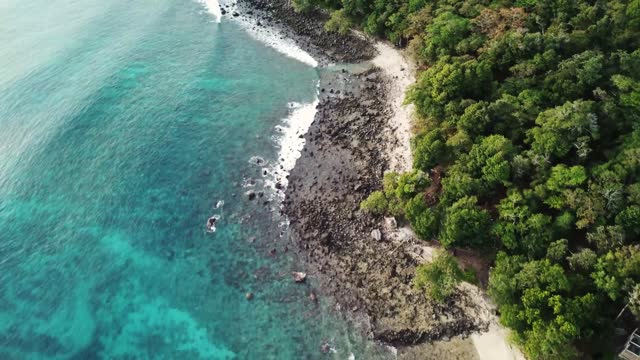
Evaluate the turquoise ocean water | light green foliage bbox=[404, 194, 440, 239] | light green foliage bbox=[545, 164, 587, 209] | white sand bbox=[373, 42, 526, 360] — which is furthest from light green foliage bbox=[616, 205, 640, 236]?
the turquoise ocean water

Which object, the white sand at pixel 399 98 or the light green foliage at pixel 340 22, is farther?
the light green foliage at pixel 340 22

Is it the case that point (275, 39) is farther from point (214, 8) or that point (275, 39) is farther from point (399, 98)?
point (399, 98)

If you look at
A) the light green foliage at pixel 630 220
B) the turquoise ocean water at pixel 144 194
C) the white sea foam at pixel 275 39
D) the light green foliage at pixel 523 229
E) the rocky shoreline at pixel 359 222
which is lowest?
the turquoise ocean water at pixel 144 194

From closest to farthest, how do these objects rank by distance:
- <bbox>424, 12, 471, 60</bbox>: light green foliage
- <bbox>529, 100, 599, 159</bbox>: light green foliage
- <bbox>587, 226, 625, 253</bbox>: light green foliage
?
<bbox>587, 226, 625, 253</bbox>: light green foliage < <bbox>529, 100, 599, 159</bbox>: light green foliage < <bbox>424, 12, 471, 60</bbox>: light green foliage

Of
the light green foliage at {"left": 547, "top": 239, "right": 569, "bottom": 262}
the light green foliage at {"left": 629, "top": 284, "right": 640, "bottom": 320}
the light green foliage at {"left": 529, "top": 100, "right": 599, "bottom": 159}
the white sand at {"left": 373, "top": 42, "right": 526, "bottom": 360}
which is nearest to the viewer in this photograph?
the light green foliage at {"left": 629, "top": 284, "right": 640, "bottom": 320}

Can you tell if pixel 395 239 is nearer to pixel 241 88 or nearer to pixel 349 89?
A: pixel 349 89


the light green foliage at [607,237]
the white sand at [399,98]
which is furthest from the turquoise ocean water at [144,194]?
the light green foliage at [607,237]

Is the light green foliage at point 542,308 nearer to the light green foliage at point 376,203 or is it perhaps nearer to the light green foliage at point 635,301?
the light green foliage at point 635,301

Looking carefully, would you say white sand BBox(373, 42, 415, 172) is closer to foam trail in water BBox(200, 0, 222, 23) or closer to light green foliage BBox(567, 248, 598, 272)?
light green foliage BBox(567, 248, 598, 272)
